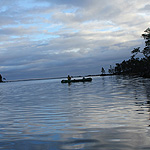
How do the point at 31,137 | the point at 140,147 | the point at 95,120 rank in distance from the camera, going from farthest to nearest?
the point at 95,120
the point at 31,137
the point at 140,147

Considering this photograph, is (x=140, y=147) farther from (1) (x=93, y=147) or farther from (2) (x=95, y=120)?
(2) (x=95, y=120)

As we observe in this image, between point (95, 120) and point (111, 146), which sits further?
point (95, 120)

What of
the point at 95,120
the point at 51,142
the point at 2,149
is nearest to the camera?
the point at 2,149

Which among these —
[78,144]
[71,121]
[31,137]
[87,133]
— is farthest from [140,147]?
[71,121]

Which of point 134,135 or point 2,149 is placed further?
point 134,135

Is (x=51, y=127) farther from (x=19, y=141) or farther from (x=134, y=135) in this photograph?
(x=134, y=135)

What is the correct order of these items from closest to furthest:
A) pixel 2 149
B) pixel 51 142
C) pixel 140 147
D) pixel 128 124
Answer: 1. pixel 140 147
2. pixel 2 149
3. pixel 51 142
4. pixel 128 124

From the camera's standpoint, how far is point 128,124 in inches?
386

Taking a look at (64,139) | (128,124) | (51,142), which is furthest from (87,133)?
(128,124)

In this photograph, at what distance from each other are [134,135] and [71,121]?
4.35 metres

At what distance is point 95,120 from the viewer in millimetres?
11195

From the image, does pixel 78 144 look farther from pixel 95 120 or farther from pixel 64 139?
pixel 95 120

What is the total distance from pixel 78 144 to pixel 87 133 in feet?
4.92

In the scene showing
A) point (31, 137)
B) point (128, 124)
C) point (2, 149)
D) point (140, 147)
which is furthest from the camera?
point (128, 124)
